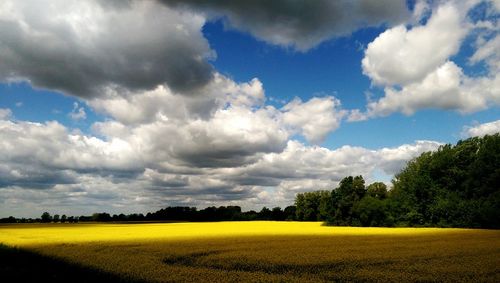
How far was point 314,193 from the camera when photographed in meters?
134

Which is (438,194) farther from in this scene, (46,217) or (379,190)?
(46,217)

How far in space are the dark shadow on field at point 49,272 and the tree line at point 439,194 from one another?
59.4 meters

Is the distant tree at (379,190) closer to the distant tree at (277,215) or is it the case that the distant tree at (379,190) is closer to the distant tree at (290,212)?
the distant tree at (290,212)

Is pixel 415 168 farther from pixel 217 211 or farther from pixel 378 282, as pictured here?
pixel 217 211

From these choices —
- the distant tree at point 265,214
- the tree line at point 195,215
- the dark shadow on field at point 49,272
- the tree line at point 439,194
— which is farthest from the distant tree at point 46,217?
the dark shadow on field at point 49,272

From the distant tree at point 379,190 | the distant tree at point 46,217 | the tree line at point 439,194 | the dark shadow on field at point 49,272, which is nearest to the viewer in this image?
the dark shadow on field at point 49,272

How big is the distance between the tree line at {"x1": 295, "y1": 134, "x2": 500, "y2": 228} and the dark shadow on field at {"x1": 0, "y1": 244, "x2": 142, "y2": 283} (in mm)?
59357

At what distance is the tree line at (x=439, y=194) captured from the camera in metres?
64.0

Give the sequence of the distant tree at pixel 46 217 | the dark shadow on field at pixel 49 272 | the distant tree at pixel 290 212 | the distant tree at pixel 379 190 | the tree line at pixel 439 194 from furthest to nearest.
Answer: the distant tree at pixel 46 217, the distant tree at pixel 290 212, the distant tree at pixel 379 190, the tree line at pixel 439 194, the dark shadow on field at pixel 49 272

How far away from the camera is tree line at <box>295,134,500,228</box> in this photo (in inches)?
2520

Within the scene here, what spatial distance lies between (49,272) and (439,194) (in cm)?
6863

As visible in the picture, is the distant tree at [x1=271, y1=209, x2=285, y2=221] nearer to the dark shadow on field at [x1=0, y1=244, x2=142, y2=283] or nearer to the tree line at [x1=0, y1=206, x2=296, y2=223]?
the tree line at [x1=0, y1=206, x2=296, y2=223]

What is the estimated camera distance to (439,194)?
72438 millimetres

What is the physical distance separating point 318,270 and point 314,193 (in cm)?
11788
